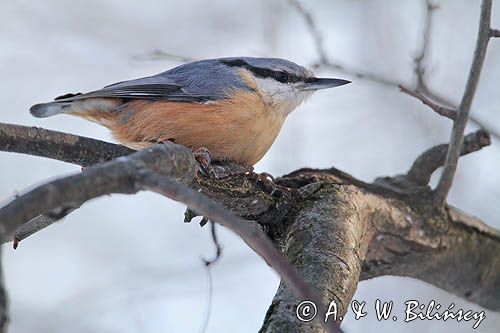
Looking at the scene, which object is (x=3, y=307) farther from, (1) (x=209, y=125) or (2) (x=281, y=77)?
(2) (x=281, y=77)

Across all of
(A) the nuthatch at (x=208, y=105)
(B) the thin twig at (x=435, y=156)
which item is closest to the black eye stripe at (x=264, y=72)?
(A) the nuthatch at (x=208, y=105)

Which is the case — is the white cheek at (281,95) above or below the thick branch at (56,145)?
above

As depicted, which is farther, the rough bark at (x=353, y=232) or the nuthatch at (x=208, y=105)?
the nuthatch at (x=208, y=105)

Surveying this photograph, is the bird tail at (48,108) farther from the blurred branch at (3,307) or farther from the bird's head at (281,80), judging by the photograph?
the blurred branch at (3,307)

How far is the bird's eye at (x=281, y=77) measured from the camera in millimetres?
3302

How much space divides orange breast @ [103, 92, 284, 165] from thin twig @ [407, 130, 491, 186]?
2.02 ft

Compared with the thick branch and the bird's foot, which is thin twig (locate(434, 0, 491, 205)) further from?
the thick branch

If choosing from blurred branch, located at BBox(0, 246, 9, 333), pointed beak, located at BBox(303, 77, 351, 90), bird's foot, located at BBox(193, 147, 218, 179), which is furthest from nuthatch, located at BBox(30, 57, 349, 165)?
blurred branch, located at BBox(0, 246, 9, 333)

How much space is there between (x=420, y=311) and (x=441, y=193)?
458mm

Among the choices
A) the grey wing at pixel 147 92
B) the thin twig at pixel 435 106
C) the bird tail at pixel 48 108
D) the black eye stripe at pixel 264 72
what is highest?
the black eye stripe at pixel 264 72

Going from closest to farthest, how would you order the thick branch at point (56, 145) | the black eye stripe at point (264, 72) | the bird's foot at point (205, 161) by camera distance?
the thick branch at point (56, 145)
the bird's foot at point (205, 161)
the black eye stripe at point (264, 72)

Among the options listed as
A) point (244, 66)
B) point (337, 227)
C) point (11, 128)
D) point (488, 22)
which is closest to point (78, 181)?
point (11, 128)

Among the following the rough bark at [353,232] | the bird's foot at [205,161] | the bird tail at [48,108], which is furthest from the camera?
the bird tail at [48,108]

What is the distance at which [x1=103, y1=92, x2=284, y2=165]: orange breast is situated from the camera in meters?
2.87
